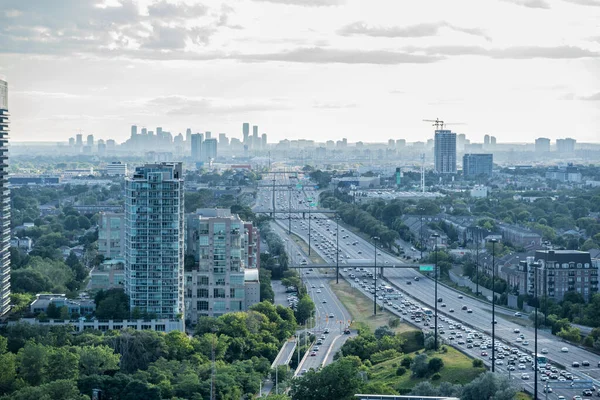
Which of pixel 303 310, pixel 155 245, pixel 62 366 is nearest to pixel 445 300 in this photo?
pixel 303 310

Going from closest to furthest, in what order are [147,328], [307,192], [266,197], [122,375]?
[122,375]
[147,328]
[266,197]
[307,192]

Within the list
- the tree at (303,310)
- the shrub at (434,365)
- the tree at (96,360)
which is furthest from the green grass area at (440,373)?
the tree at (96,360)

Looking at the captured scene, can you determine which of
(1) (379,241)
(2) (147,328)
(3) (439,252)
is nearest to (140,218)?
(2) (147,328)

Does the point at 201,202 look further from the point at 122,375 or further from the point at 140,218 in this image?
the point at 122,375

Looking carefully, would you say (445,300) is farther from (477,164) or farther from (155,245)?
(477,164)

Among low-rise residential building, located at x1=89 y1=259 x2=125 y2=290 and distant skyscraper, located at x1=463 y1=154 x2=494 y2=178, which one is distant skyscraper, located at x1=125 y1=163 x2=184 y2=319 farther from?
Answer: distant skyscraper, located at x1=463 y1=154 x2=494 y2=178

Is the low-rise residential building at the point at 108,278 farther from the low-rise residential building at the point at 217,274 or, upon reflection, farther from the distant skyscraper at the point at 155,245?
the low-rise residential building at the point at 217,274
